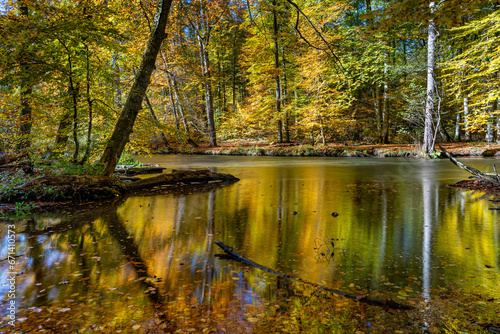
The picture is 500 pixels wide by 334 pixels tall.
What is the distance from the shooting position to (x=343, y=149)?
64.0 ft

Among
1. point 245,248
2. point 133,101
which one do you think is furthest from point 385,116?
point 245,248

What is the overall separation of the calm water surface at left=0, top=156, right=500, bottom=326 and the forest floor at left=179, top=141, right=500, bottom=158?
7.96m

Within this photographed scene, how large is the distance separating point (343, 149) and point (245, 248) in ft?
57.8

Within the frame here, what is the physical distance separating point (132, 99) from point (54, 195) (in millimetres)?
2820

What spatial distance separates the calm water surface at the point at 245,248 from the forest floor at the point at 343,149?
7.96 metres

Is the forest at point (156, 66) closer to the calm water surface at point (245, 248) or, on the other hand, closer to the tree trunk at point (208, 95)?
the tree trunk at point (208, 95)

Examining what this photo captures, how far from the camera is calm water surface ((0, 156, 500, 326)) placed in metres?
2.41

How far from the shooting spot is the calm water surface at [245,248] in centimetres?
241

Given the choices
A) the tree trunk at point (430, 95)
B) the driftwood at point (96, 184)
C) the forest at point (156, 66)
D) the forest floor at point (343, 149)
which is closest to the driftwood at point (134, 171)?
the forest at point (156, 66)

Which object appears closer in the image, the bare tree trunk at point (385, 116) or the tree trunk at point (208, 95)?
the bare tree trunk at point (385, 116)

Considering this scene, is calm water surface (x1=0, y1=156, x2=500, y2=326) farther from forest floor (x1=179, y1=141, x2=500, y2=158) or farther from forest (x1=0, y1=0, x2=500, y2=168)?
forest floor (x1=179, y1=141, x2=500, y2=158)

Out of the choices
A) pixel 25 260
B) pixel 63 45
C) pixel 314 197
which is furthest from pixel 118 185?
pixel 314 197

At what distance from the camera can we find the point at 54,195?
19.9 ft

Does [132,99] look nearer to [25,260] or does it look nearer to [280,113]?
[25,260]
